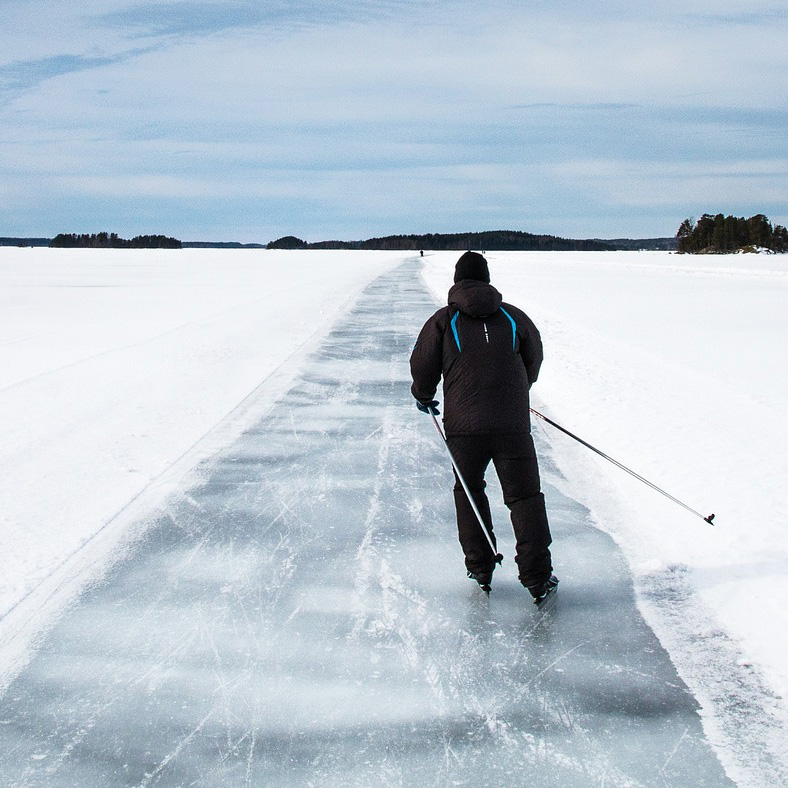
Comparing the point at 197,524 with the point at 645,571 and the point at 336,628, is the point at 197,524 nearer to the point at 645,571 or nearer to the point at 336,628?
the point at 336,628

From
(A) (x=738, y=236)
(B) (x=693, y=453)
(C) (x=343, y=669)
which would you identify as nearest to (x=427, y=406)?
(C) (x=343, y=669)

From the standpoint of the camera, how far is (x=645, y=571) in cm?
459

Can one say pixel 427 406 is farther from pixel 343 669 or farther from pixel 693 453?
pixel 693 453

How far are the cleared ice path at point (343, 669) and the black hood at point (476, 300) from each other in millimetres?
1415

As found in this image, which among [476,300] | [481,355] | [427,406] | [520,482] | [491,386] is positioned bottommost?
[520,482]

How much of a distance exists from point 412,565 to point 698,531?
72.4 inches

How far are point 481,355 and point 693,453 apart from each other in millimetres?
3879

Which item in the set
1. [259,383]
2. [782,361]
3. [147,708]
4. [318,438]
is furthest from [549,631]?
[782,361]

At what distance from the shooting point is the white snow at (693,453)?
436 cm

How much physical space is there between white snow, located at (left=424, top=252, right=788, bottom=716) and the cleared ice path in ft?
1.29

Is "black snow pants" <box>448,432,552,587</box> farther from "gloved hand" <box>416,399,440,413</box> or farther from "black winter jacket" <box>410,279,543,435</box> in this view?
"gloved hand" <box>416,399,440,413</box>

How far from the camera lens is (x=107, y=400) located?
993 centimetres

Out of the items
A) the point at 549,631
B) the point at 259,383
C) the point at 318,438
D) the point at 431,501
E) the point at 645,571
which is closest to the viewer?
the point at 549,631

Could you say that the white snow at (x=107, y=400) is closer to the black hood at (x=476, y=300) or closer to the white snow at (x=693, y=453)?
the black hood at (x=476, y=300)
